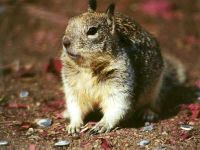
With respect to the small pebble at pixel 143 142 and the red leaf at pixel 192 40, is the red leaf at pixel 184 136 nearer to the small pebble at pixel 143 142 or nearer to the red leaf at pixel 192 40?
the small pebble at pixel 143 142

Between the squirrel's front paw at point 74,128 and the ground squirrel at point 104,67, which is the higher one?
the ground squirrel at point 104,67

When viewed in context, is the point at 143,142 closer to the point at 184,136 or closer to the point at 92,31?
the point at 184,136

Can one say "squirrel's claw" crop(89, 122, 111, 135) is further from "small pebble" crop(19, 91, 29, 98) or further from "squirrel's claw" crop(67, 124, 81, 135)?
"small pebble" crop(19, 91, 29, 98)

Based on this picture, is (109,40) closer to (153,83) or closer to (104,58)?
(104,58)

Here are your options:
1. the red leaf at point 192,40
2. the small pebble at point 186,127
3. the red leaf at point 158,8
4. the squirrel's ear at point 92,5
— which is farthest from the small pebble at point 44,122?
the red leaf at point 158,8

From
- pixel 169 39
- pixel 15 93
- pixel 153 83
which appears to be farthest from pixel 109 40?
pixel 169 39
